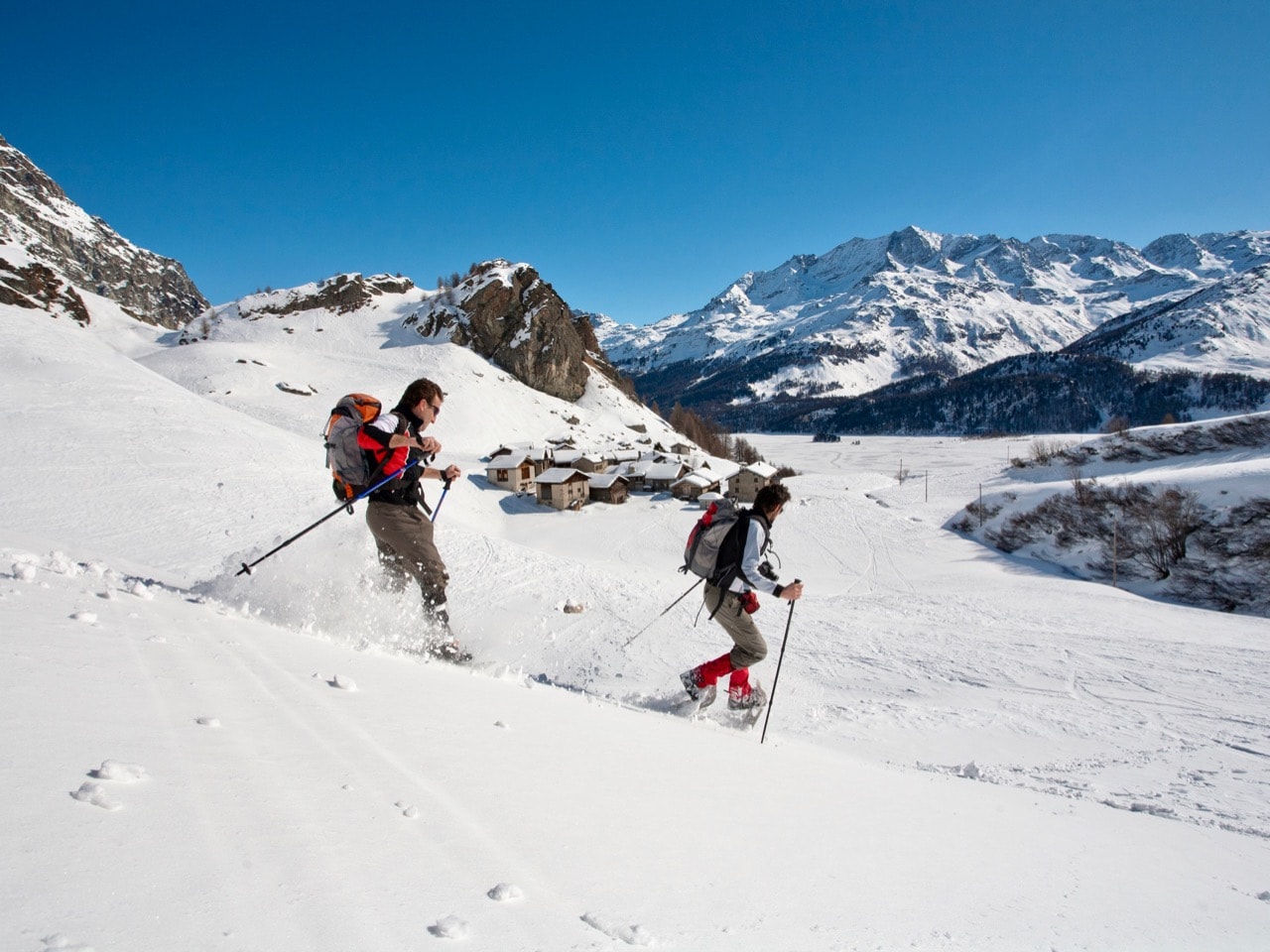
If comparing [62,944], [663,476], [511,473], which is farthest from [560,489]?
[62,944]

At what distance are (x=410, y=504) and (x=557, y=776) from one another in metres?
4.32

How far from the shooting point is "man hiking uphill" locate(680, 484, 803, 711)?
18.4 ft

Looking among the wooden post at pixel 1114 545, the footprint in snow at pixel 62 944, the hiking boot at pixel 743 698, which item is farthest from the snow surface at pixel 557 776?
the wooden post at pixel 1114 545

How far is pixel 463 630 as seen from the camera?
10703mm

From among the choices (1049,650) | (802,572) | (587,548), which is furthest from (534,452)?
(1049,650)

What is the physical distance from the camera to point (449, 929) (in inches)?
56.3

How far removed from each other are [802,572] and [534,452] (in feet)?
94.8

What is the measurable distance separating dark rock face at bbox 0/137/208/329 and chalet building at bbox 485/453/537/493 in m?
95.1

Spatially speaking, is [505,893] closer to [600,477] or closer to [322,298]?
[600,477]

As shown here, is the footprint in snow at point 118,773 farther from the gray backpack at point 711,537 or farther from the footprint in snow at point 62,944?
the gray backpack at point 711,537

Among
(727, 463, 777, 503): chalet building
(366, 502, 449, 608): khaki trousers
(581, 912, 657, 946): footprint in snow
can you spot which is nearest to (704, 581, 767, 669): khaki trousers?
(366, 502, 449, 608): khaki trousers

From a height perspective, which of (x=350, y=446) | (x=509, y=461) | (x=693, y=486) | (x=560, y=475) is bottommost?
(x=560, y=475)

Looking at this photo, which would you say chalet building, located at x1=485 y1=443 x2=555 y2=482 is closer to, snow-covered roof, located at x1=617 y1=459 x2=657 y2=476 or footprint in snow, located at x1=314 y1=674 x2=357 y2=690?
snow-covered roof, located at x1=617 y1=459 x2=657 y2=476

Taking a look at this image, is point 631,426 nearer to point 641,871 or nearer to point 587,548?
point 587,548
